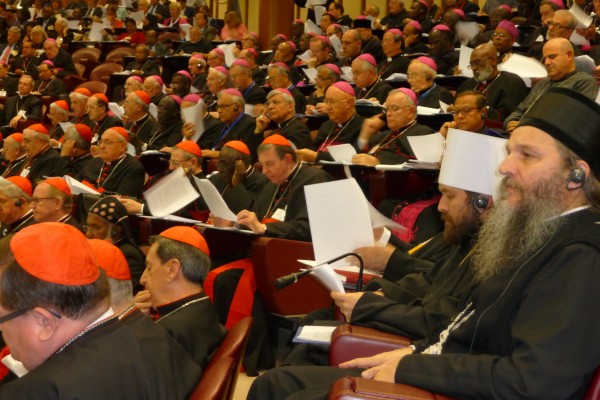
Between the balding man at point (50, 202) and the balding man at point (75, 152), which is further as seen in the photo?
the balding man at point (75, 152)

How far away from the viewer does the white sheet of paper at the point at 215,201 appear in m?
5.05

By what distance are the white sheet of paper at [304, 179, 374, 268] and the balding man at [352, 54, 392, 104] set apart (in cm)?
514

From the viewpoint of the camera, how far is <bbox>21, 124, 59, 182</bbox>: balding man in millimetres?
8398

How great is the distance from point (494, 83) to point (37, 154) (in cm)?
473

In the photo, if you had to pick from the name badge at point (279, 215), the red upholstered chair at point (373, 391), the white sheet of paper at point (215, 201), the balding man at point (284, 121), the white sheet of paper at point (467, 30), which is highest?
the red upholstered chair at point (373, 391)

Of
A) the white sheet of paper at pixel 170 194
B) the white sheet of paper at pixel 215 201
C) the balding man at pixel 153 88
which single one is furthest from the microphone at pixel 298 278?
the balding man at pixel 153 88

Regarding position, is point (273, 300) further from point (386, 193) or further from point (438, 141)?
point (438, 141)

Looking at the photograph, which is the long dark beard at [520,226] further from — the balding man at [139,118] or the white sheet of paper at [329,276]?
the balding man at [139,118]

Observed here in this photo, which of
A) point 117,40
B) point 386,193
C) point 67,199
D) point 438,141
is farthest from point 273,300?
point 117,40

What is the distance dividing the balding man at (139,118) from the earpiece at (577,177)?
757 centimetres

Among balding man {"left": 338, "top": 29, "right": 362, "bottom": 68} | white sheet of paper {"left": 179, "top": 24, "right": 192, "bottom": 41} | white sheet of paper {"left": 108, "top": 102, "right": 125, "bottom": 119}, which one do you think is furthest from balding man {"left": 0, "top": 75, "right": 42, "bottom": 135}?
balding man {"left": 338, "top": 29, "right": 362, "bottom": 68}

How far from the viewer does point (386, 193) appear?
542 centimetres

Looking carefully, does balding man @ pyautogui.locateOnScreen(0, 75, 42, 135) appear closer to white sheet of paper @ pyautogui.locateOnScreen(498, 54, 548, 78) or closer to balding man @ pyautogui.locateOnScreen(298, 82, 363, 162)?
balding man @ pyautogui.locateOnScreen(298, 82, 363, 162)

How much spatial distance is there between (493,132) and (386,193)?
1.30 meters
